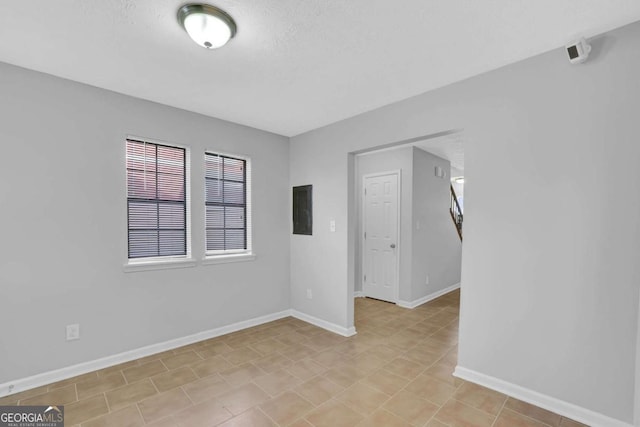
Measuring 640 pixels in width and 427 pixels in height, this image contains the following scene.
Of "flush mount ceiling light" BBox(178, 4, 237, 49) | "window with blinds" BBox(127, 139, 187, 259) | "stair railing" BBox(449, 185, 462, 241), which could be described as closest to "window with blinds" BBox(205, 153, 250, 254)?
"window with blinds" BBox(127, 139, 187, 259)

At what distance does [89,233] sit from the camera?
Result: 2637 mm

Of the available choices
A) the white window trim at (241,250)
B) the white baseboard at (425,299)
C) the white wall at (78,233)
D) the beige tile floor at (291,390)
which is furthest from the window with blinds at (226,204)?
the white baseboard at (425,299)

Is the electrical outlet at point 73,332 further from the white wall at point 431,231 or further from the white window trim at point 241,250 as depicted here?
the white wall at point 431,231

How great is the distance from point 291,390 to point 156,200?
2.30 m

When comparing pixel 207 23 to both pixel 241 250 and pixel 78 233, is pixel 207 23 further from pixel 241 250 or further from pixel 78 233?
pixel 241 250

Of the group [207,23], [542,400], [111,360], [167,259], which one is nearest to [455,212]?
[542,400]

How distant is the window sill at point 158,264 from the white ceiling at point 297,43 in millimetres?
1677

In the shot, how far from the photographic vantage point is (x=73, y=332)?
8.38 feet

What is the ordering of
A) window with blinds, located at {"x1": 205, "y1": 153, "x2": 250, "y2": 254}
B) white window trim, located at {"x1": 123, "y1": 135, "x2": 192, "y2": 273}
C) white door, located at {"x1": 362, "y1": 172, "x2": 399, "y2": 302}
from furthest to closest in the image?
white door, located at {"x1": 362, "y1": 172, "x2": 399, "y2": 302} → window with blinds, located at {"x1": 205, "y1": 153, "x2": 250, "y2": 254} → white window trim, located at {"x1": 123, "y1": 135, "x2": 192, "y2": 273}

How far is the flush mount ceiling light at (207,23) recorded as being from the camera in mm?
1632

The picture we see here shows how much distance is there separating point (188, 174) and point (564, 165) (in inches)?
136

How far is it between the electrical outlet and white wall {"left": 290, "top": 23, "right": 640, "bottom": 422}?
3410 millimetres

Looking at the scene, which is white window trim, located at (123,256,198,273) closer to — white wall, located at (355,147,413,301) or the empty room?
the empty room

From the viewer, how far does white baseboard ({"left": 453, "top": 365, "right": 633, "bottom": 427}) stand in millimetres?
1910
